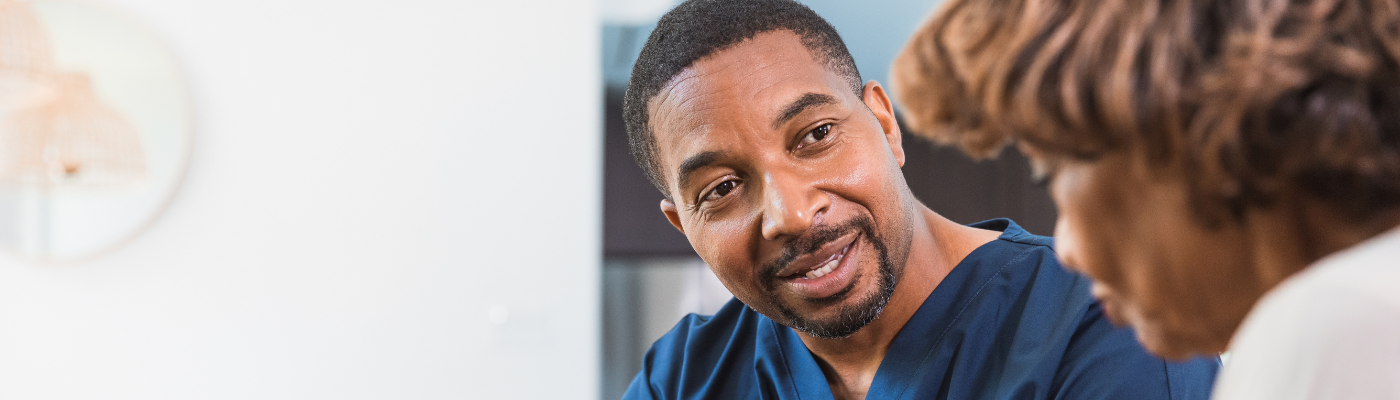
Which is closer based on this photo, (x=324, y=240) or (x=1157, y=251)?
(x=1157, y=251)

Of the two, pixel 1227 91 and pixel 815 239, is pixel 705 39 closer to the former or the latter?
pixel 815 239

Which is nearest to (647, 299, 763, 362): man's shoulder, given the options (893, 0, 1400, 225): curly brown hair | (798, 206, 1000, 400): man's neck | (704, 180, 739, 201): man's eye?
(798, 206, 1000, 400): man's neck

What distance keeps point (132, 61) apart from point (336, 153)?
17.9 inches

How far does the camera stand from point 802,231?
883 millimetres

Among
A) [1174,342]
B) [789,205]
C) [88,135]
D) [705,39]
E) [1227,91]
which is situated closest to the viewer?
[1227,91]

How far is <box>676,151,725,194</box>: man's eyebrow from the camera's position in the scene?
928 millimetres

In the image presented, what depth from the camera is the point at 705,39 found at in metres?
1.00

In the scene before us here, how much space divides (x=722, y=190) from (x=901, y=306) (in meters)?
0.26

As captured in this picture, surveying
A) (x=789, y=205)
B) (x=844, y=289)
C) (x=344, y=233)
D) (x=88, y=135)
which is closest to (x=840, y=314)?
(x=844, y=289)

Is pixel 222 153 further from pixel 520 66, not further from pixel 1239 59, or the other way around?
pixel 1239 59

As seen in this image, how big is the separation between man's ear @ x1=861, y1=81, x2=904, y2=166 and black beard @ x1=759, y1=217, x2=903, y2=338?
0.19 m

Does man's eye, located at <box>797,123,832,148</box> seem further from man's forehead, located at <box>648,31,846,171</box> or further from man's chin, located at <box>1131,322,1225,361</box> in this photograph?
man's chin, located at <box>1131,322,1225,361</box>

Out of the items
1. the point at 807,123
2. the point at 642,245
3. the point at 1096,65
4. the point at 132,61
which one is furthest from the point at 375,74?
the point at 1096,65

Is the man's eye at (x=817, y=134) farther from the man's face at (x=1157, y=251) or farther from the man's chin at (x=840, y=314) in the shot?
the man's face at (x=1157, y=251)
